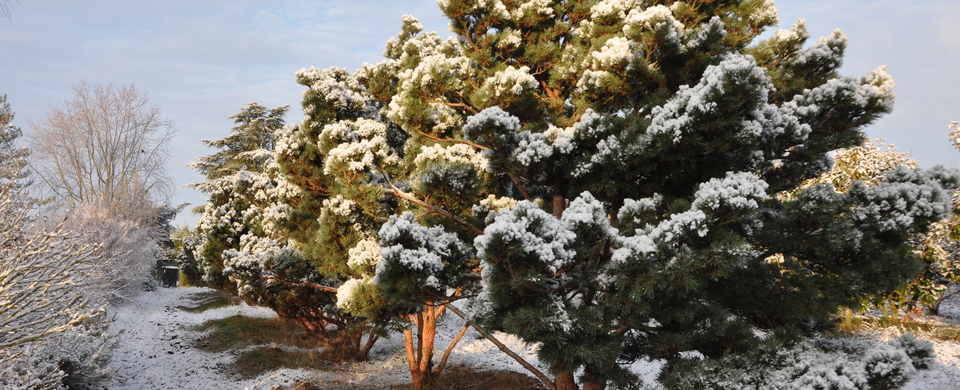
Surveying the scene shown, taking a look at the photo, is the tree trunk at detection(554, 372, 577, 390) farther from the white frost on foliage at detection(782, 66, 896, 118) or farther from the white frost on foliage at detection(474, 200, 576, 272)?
the white frost on foliage at detection(782, 66, 896, 118)

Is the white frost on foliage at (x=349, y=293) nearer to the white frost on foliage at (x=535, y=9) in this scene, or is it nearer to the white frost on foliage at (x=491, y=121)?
the white frost on foliage at (x=491, y=121)

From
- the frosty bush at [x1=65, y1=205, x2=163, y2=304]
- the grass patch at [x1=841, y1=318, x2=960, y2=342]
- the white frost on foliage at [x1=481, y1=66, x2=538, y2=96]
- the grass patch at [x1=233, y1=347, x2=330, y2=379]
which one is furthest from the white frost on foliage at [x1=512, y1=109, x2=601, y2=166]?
the frosty bush at [x1=65, y1=205, x2=163, y2=304]

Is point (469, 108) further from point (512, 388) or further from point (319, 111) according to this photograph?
point (512, 388)

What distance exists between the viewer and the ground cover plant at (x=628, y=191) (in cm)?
456

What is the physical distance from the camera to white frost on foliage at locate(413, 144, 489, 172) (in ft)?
20.5

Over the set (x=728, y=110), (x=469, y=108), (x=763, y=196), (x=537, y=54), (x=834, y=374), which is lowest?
(x=834, y=374)

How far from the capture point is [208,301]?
23.9 meters

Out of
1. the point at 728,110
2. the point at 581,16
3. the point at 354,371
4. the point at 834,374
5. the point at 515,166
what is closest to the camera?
the point at 834,374

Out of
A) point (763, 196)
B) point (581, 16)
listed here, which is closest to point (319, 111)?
point (581, 16)

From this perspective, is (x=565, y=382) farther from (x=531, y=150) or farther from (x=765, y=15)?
(x=765, y=15)

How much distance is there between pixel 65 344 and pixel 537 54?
8610 millimetres

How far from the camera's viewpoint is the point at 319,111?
850 centimetres

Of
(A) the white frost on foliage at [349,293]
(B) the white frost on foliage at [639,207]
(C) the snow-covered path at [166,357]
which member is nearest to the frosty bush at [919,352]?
(B) the white frost on foliage at [639,207]

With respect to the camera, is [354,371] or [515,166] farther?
[354,371]
